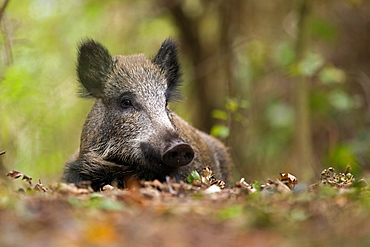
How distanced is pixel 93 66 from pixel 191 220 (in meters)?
3.78

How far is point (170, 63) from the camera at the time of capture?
6594 mm

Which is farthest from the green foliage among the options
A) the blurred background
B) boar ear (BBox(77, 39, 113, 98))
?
the blurred background

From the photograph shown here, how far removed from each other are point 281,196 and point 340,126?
27.8 feet

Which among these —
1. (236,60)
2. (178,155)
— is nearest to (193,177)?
(178,155)

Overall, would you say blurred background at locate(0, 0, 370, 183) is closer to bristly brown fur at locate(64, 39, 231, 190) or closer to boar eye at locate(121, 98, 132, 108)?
bristly brown fur at locate(64, 39, 231, 190)

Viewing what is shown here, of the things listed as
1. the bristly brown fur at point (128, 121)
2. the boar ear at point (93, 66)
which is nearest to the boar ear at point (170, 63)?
the bristly brown fur at point (128, 121)

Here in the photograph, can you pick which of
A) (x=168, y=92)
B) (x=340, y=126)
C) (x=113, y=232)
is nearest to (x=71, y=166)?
(x=168, y=92)

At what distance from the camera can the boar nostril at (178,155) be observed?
5.02m

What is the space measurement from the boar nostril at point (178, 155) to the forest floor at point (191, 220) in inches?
54.5

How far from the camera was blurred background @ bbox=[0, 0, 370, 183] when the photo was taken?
34.9 ft

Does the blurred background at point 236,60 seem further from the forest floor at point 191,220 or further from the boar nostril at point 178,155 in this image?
the forest floor at point 191,220

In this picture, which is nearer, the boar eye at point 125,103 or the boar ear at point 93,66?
the boar eye at point 125,103

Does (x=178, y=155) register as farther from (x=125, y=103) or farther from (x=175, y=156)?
(x=125, y=103)

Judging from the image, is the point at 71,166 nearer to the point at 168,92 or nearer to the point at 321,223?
the point at 168,92
